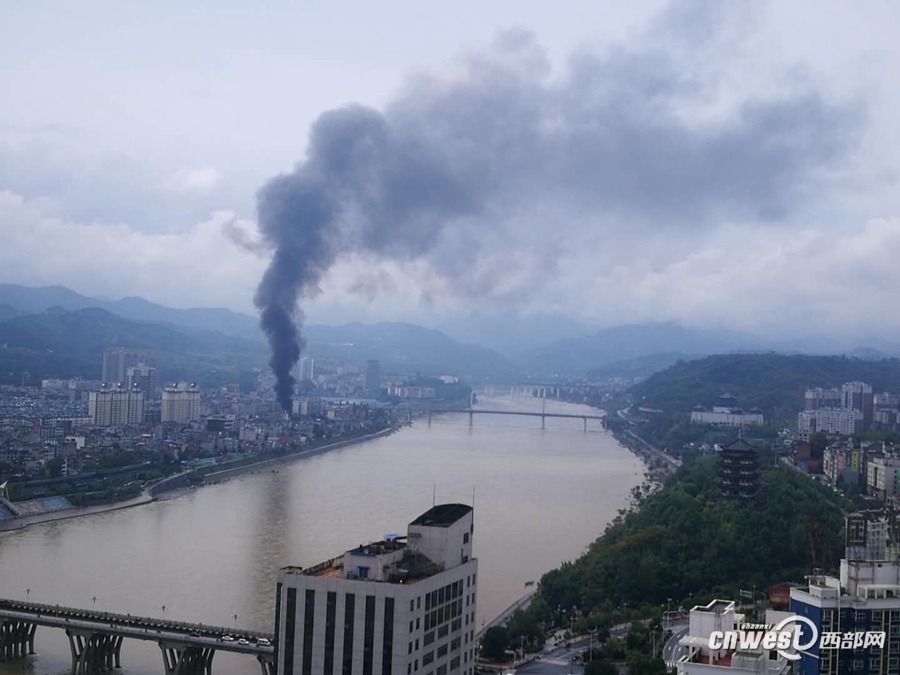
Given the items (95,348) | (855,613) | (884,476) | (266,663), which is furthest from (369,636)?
(95,348)

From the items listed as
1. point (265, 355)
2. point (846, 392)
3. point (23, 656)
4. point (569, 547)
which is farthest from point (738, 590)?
point (265, 355)

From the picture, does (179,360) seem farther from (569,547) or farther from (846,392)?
(569,547)

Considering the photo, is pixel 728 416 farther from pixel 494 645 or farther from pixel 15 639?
pixel 15 639

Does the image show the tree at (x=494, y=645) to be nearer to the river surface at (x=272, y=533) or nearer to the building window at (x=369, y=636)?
the river surface at (x=272, y=533)

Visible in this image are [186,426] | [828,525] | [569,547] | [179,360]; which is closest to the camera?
[828,525]

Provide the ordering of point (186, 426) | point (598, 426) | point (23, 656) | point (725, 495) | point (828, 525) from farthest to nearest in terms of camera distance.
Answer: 1. point (598, 426)
2. point (186, 426)
3. point (725, 495)
4. point (828, 525)
5. point (23, 656)

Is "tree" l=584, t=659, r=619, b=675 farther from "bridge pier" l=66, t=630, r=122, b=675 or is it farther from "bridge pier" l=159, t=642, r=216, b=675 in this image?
"bridge pier" l=66, t=630, r=122, b=675

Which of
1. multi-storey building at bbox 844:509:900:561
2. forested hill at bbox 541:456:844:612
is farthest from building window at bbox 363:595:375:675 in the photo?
multi-storey building at bbox 844:509:900:561
